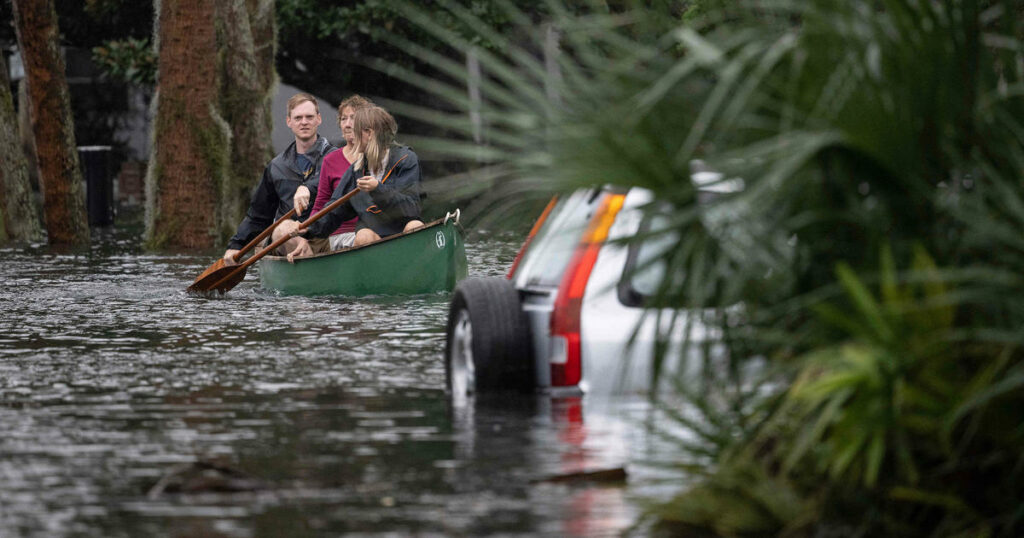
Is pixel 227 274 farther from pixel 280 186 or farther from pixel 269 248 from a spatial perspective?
pixel 280 186

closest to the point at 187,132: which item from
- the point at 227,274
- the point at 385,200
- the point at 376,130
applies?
the point at 227,274

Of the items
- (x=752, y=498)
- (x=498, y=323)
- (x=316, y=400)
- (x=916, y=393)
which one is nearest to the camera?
(x=916, y=393)

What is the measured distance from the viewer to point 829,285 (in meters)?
6.20

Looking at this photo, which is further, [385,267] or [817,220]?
[385,267]

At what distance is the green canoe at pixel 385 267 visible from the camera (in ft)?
59.1

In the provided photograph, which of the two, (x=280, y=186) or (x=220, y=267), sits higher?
(x=280, y=186)

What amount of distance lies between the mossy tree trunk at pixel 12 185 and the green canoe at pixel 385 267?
470 inches

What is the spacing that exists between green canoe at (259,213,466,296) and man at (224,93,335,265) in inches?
32.0

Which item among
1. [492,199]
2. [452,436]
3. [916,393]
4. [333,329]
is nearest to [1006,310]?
[916,393]

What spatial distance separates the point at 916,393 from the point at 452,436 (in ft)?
11.2

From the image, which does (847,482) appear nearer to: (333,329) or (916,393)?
(916,393)

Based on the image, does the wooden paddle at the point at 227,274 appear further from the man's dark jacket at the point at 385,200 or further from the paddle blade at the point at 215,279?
the man's dark jacket at the point at 385,200

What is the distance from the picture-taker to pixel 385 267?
18078 millimetres

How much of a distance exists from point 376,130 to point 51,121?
40.6 ft
